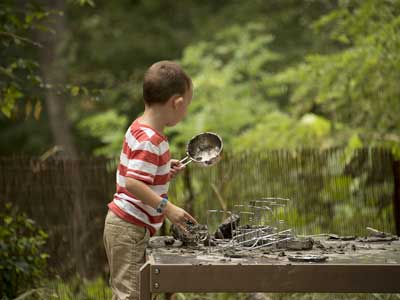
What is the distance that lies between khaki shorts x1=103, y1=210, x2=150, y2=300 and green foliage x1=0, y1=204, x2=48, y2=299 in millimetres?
2171

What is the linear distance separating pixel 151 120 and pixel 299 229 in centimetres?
342

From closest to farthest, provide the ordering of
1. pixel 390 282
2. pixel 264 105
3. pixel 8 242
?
pixel 390 282
pixel 8 242
pixel 264 105

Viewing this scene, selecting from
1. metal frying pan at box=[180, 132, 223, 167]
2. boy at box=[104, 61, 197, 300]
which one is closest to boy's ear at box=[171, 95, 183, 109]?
boy at box=[104, 61, 197, 300]

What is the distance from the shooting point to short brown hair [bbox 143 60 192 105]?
4.14 m

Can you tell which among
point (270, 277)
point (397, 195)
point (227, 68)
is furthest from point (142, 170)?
point (227, 68)

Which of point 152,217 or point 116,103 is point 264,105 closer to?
point 116,103

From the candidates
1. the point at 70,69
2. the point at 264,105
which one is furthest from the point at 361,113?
the point at 70,69

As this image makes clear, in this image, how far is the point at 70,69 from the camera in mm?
17062

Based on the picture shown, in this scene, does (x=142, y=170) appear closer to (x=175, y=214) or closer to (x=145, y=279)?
(x=175, y=214)

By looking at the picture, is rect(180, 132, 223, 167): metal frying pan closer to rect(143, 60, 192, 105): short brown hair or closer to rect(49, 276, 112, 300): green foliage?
rect(143, 60, 192, 105): short brown hair

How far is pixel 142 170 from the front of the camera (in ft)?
13.0

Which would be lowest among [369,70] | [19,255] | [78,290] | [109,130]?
[78,290]

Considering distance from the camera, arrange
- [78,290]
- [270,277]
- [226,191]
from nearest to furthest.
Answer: [270,277] < [78,290] < [226,191]

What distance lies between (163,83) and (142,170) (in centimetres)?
50
